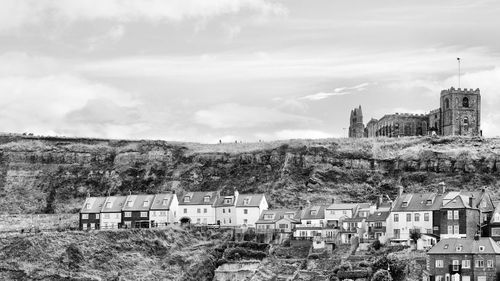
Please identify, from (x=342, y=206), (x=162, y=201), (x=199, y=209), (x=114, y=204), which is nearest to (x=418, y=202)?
(x=342, y=206)

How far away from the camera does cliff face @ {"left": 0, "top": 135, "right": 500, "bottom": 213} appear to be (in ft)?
490

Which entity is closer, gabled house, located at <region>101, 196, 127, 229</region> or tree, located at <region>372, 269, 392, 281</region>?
tree, located at <region>372, 269, 392, 281</region>

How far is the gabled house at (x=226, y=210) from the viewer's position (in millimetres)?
138550

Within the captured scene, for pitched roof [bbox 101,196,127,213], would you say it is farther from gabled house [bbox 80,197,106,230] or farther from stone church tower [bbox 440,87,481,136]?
stone church tower [bbox 440,87,481,136]

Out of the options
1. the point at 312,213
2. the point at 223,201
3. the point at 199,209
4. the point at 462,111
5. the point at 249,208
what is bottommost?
the point at 312,213

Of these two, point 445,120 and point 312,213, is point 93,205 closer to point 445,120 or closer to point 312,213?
point 312,213

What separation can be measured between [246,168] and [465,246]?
62.3 meters

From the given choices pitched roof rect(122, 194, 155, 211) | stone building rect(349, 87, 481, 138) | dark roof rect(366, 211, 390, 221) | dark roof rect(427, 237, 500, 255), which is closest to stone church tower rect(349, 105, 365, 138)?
stone building rect(349, 87, 481, 138)

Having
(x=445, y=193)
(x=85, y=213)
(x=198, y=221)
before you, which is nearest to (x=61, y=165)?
(x=85, y=213)

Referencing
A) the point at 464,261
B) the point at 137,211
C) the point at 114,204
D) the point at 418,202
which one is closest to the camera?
the point at 464,261

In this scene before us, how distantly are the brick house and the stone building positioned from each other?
70.7 meters

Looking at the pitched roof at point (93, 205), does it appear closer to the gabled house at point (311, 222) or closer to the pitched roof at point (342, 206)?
the gabled house at point (311, 222)

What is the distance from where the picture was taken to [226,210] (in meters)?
139

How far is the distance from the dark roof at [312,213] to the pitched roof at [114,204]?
27815 mm
